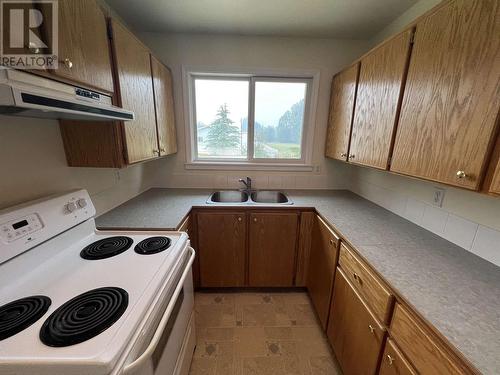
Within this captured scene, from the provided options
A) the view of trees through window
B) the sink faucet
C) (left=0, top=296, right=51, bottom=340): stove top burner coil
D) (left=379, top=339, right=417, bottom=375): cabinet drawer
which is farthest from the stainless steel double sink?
(left=0, top=296, right=51, bottom=340): stove top burner coil

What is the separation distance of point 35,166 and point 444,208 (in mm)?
2302

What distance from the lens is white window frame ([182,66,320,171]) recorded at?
2180 mm

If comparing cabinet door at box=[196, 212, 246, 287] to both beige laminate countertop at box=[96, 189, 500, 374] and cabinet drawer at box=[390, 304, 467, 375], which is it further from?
cabinet drawer at box=[390, 304, 467, 375]

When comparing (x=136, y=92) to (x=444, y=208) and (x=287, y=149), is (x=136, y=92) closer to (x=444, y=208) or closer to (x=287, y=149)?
(x=287, y=149)

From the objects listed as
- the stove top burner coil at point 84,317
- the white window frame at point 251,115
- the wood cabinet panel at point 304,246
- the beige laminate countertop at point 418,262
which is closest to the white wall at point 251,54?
the white window frame at point 251,115

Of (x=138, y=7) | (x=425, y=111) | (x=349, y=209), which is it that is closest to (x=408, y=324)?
(x=425, y=111)

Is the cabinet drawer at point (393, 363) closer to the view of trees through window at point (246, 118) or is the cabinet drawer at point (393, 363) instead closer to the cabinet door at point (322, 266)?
the cabinet door at point (322, 266)

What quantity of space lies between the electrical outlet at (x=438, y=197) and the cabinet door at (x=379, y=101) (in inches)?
14.6

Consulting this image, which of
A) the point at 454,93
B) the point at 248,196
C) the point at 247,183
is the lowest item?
the point at 248,196

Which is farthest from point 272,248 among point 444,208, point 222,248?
point 444,208

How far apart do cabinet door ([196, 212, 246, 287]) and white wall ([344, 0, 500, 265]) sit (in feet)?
4.13

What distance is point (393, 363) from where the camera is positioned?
874 millimetres

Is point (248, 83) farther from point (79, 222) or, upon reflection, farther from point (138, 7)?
point (79, 222)

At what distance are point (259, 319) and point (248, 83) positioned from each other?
88.6 inches
